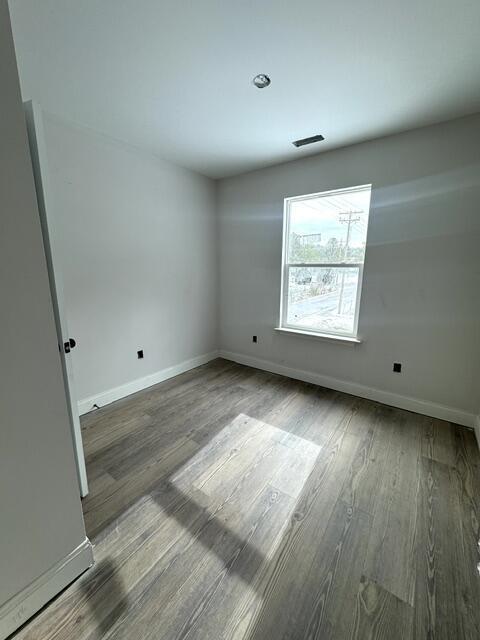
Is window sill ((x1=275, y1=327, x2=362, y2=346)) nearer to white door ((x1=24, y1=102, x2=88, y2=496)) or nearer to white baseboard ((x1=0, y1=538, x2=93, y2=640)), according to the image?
white door ((x1=24, y1=102, x2=88, y2=496))

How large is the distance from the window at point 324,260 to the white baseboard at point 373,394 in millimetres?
536

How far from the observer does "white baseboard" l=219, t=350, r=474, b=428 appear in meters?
2.33

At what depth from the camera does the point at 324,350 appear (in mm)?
2980

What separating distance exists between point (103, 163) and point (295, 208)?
203 cm

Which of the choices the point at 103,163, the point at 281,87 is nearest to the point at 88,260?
the point at 103,163

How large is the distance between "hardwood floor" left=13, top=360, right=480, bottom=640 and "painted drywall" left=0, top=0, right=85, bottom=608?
1.07ft

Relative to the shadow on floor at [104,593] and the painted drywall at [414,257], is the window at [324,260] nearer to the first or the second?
the painted drywall at [414,257]

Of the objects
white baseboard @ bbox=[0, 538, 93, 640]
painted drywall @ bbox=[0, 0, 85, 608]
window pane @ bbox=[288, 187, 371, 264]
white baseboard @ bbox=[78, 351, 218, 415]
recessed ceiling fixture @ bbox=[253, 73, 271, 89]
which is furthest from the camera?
window pane @ bbox=[288, 187, 371, 264]

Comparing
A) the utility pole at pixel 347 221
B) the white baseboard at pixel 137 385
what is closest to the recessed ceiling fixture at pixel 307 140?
the utility pole at pixel 347 221

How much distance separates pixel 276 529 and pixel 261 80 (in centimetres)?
266

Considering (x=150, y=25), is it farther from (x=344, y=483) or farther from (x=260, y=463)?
(x=344, y=483)

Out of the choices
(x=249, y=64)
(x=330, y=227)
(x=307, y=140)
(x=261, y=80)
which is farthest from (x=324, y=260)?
(x=249, y=64)

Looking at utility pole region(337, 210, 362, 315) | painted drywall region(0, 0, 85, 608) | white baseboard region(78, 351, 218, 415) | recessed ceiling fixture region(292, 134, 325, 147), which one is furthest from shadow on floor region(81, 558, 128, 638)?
recessed ceiling fixture region(292, 134, 325, 147)

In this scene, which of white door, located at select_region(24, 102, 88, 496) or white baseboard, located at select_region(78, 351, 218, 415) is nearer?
white door, located at select_region(24, 102, 88, 496)
